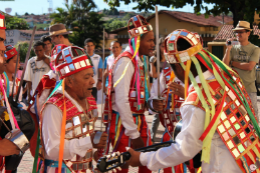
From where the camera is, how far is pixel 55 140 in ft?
9.39

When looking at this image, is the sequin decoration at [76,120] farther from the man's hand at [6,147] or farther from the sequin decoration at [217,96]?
the sequin decoration at [217,96]

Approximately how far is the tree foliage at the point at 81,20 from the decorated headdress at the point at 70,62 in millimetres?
42455

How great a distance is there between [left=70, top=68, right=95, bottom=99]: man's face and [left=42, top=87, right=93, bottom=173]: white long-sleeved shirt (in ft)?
0.86

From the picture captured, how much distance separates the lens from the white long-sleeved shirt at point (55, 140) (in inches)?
112

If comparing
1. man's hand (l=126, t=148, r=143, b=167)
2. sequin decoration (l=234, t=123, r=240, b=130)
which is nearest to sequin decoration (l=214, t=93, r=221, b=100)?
sequin decoration (l=234, t=123, r=240, b=130)

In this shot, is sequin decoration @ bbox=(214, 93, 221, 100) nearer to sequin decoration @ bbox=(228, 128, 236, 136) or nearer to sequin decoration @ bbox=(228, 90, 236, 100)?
sequin decoration @ bbox=(228, 90, 236, 100)

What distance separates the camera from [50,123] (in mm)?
2869

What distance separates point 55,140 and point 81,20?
45669mm

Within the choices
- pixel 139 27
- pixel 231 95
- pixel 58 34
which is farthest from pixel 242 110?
pixel 58 34

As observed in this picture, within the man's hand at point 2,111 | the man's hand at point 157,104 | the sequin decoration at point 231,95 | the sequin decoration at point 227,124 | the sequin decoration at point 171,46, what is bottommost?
the man's hand at point 157,104

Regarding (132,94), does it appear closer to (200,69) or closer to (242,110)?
(200,69)

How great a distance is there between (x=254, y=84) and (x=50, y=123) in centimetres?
446

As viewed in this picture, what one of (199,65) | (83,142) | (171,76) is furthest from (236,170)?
(171,76)

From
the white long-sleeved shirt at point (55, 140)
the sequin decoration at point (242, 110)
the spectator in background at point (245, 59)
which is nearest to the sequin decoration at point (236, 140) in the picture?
the sequin decoration at point (242, 110)
